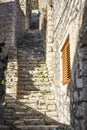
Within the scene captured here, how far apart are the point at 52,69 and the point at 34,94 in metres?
1.34

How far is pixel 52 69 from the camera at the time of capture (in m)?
10.4

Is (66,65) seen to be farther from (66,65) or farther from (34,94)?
(34,94)

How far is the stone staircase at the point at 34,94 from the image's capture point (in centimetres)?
825

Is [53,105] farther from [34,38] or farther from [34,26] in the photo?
[34,26]

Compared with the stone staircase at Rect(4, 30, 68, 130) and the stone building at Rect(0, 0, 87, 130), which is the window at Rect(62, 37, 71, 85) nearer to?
the stone building at Rect(0, 0, 87, 130)

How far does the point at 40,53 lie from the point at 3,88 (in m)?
2.91

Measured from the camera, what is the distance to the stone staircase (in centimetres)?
825

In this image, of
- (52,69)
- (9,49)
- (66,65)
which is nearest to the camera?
(66,65)

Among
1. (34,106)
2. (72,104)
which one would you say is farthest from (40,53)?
(72,104)

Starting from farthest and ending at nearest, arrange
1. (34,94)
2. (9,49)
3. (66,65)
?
(9,49)
(34,94)
(66,65)

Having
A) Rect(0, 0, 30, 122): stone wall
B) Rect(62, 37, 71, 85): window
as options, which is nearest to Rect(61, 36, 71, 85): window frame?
Rect(62, 37, 71, 85): window

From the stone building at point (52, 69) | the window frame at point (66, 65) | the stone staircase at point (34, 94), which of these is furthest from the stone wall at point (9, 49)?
the window frame at point (66, 65)

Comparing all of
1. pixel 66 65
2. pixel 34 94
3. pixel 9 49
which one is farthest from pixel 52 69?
pixel 66 65

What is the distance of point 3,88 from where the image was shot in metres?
10.7
